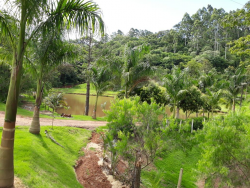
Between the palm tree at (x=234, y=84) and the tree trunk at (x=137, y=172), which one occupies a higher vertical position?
the palm tree at (x=234, y=84)

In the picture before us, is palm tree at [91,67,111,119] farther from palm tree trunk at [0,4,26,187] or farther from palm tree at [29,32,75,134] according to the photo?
palm tree trunk at [0,4,26,187]

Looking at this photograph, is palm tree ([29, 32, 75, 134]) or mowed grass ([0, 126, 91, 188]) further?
Answer: palm tree ([29, 32, 75, 134])

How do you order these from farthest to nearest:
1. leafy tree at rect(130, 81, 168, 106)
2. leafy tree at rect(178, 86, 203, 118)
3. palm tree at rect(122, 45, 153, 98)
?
1. leafy tree at rect(130, 81, 168, 106)
2. leafy tree at rect(178, 86, 203, 118)
3. palm tree at rect(122, 45, 153, 98)

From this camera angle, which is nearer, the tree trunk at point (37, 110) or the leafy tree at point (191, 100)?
the tree trunk at point (37, 110)

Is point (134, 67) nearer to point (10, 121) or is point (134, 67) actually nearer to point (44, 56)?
point (44, 56)

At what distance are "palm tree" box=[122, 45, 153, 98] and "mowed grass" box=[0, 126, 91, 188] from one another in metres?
7.81

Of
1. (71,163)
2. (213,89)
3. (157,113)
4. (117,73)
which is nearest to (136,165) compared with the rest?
(157,113)

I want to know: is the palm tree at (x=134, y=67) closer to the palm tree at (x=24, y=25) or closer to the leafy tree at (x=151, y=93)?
the leafy tree at (x=151, y=93)

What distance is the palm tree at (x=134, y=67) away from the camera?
1678 centimetres

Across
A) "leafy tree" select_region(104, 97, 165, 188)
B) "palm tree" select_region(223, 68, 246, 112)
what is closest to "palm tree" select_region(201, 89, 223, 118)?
"palm tree" select_region(223, 68, 246, 112)

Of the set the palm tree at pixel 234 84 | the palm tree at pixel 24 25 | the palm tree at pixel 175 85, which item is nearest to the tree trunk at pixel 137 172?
the palm tree at pixel 24 25

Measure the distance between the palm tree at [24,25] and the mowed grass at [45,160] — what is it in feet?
4.12

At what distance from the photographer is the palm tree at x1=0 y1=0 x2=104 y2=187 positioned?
445 centimetres

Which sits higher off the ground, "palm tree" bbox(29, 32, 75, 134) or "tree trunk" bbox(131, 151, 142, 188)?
"palm tree" bbox(29, 32, 75, 134)
